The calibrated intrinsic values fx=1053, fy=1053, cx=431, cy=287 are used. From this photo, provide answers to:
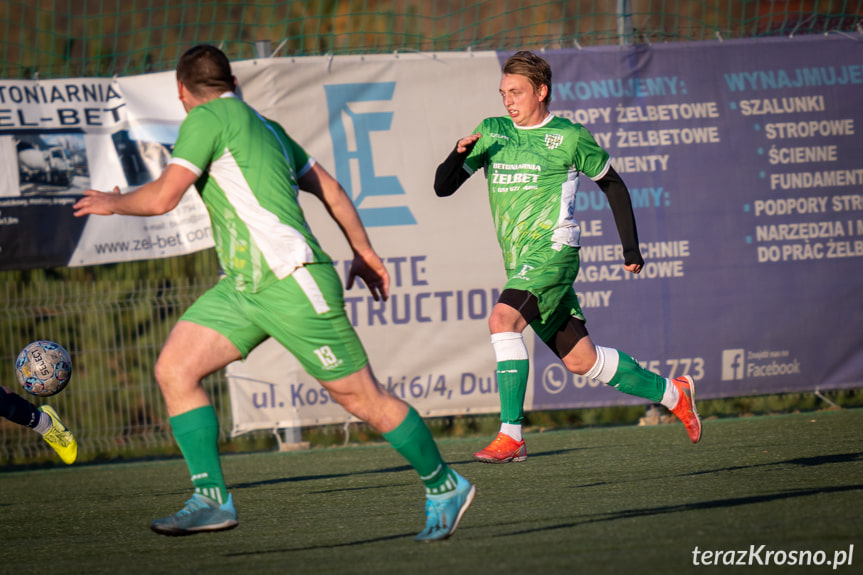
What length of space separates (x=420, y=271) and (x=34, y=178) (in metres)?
3.19

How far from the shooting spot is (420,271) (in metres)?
8.65

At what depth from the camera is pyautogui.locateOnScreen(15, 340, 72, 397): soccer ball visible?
6801 millimetres

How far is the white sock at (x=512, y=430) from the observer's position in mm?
5688

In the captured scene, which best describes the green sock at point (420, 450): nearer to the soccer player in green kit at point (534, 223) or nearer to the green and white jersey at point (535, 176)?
the soccer player in green kit at point (534, 223)

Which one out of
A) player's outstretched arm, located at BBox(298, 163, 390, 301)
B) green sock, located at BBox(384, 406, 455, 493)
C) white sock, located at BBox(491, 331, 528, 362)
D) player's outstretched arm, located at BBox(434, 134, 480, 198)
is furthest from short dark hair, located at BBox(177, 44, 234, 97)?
white sock, located at BBox(491, 331, 528, 362)

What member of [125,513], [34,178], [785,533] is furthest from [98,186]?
[785,533]

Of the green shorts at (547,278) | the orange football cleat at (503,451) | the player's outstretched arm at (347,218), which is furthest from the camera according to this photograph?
the green shorts at (547,278)

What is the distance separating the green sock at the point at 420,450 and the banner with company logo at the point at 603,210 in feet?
14.3

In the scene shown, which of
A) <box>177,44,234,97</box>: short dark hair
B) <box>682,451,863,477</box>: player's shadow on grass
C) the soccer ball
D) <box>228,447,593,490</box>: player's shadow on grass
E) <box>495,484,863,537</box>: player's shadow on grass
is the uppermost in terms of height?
<box>177,44,234,97</box>: short dark hair

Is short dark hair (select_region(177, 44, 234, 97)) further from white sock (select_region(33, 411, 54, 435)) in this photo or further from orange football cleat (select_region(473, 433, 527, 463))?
white sock (select_region(33, 411, 54, 435))

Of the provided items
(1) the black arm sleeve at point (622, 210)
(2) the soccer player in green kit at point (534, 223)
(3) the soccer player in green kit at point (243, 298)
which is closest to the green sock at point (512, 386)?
(2) the soccer player in green kit at point (534, 223)

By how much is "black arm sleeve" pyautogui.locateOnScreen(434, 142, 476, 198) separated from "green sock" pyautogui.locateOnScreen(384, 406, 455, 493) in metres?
2.01

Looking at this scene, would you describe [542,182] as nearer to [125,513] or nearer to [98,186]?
[125,513]

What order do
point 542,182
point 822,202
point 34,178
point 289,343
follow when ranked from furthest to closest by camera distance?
1. point 822,202
2. point 34,178
3. point 542,182
4. point 289,343
